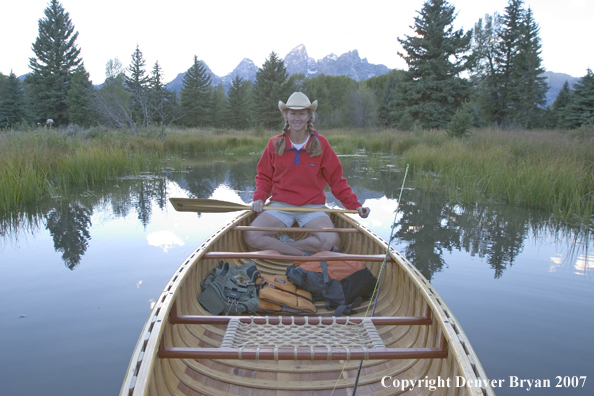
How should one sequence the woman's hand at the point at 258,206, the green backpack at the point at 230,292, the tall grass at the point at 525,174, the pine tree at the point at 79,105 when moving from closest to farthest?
the green backpack at the point at 230,292
the woman's hand at the point at 258,206
the tall grass at the point at 525,174
the pine tree at the point at 79,105

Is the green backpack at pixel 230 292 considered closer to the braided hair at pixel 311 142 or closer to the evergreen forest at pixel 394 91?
the braided hair at pixel 311 142

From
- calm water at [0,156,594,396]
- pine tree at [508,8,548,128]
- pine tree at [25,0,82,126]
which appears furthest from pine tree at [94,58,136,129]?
pine tree at [508,8,548,128]

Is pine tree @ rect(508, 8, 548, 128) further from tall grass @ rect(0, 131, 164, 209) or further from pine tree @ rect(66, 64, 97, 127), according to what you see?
pine tree @ rect(66, 64, 97, 127)

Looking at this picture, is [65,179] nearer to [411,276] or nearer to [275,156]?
[275,156]

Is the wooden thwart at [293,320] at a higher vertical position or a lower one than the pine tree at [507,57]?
lower

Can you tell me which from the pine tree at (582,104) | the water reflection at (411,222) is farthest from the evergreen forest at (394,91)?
the water reflection at (411,222)

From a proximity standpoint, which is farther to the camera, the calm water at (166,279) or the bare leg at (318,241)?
the bare leg at (318,241)

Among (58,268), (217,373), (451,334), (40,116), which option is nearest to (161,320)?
(217,373)

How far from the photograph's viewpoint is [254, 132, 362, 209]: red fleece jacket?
11.9ft

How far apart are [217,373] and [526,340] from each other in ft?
6.67

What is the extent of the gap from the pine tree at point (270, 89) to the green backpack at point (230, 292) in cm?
3415

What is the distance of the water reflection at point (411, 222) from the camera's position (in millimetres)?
4418

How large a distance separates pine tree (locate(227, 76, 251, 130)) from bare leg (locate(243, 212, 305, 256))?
3906 centimetres

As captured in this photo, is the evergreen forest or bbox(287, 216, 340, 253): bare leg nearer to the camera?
bbox(287, 216, 340, 253): bare leg
